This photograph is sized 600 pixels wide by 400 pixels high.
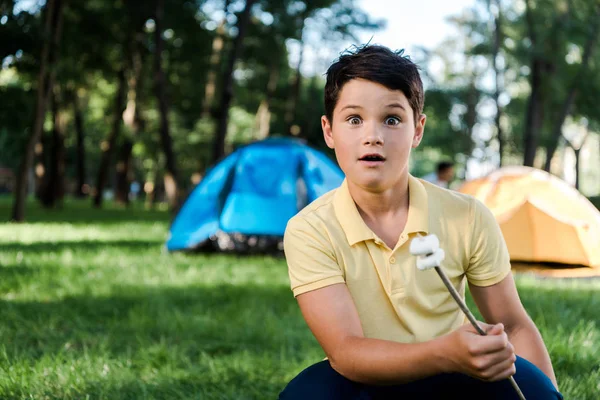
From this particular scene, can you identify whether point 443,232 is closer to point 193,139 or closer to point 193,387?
point 193,387

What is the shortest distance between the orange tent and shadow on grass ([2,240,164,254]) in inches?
172

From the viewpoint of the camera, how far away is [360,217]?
6.16 feet

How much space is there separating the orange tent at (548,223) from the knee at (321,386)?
19.8 ft

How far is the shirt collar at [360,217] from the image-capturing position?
6.06 ft

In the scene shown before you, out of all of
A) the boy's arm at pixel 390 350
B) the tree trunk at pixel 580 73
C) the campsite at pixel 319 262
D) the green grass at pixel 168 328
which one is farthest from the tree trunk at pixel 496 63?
the boy's arm at pixel 390 350

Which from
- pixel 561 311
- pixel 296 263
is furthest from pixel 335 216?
pixel 561 311

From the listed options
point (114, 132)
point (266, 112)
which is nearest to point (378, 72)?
point (266, 112)

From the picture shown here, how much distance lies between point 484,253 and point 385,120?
458 mm

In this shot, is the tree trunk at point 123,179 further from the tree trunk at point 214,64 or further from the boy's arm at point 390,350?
the boy's arm at point 390,350

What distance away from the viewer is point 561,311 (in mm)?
4695

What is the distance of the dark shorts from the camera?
1.70 m

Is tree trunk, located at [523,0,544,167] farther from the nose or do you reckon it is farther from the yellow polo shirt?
the nose

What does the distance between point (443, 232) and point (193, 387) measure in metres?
1.62

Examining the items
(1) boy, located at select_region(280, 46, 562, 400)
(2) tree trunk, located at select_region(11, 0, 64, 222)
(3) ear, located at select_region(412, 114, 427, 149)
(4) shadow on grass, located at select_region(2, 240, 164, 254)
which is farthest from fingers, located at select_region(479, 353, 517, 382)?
(2) tree trunk, located at select_region(11, 0, 64, 222)
